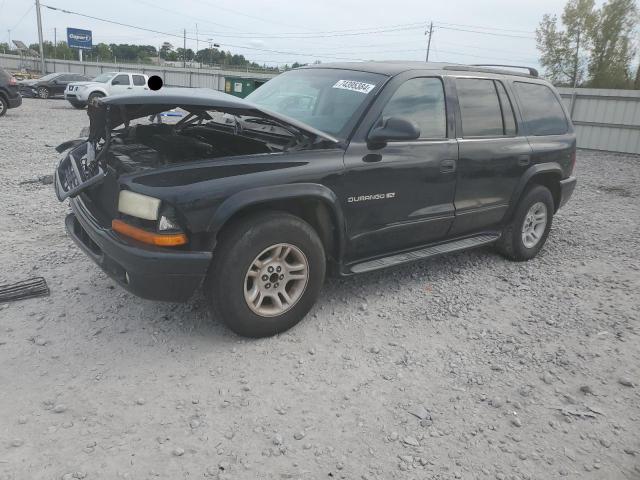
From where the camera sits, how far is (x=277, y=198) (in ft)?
10.2

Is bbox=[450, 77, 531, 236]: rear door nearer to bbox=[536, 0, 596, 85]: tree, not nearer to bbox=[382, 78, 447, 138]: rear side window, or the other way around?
bbox=[382, 78, 447, 138]: rear side window

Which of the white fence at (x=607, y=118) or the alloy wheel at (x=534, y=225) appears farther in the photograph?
the white fence at (x=607, y=118)

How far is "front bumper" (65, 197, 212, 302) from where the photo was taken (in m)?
2.84

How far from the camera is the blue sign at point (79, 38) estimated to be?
58781 millimetres

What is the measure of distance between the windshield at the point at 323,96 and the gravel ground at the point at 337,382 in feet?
4.51

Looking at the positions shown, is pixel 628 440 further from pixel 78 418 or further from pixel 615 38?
pixel 615 38

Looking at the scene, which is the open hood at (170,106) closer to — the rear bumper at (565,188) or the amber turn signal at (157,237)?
the amber turn signal at (157,237)

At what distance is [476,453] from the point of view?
2465mm

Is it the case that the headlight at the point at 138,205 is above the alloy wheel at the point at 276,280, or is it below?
above

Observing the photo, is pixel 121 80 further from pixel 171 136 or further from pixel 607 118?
pixel 171 136

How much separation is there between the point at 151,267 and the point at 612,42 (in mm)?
41311

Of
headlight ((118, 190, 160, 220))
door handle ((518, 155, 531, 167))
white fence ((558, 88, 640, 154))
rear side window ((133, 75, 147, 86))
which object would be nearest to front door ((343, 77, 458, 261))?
door handle ((518, 155, 531, 167))

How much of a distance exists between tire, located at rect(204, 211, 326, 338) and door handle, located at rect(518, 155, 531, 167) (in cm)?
239

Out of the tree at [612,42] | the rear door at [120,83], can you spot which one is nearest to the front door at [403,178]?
the rear door at [120,83]
